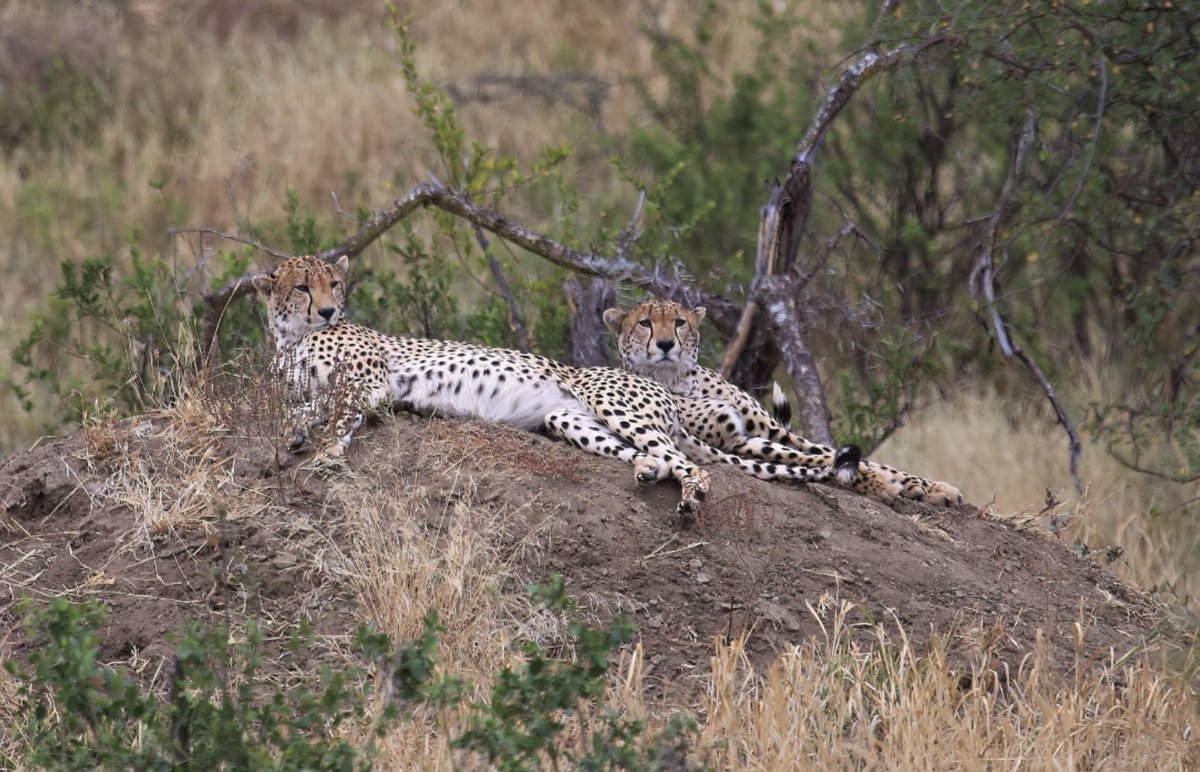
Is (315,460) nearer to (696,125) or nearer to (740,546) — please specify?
(740,546)

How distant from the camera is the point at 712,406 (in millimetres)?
5957

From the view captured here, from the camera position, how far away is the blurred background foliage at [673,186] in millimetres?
6668

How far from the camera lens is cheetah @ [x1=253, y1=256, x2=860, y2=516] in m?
5.39

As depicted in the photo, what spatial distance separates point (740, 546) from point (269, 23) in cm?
1180

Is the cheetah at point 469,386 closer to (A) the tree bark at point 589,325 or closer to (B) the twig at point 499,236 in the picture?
(B) the twig at point 499,236

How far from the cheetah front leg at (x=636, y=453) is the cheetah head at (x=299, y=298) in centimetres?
103

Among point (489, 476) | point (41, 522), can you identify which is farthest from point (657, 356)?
point (41, 522)

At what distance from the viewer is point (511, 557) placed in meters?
4.69

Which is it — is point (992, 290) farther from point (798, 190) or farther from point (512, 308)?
point (512, 308)

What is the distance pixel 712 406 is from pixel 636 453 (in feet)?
2.47

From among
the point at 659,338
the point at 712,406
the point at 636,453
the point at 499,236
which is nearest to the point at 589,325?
the point at 499,236

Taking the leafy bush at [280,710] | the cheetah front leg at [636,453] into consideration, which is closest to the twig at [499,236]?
the cheetah front leg at [636,453]

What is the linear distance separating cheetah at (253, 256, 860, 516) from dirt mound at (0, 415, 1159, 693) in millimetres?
166

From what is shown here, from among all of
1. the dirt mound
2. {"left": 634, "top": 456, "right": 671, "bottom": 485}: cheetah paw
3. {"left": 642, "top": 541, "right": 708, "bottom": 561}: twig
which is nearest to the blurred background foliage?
the dirt mound
